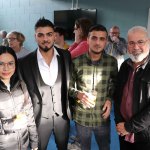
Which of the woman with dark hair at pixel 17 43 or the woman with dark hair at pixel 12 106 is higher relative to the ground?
the woman with dark hair at pixel 17 43

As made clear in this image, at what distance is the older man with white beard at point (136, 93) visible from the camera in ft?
5.93

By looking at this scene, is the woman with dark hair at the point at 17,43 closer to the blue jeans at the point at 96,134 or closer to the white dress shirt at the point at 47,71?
the white dress shirt at the point at 47,71

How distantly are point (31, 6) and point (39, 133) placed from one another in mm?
5988

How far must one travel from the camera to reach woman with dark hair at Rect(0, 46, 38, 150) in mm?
1809

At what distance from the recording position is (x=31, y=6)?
7.44 metres

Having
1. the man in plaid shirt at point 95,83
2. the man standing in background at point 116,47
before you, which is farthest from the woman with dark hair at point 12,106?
the man standing in background at point 116,47

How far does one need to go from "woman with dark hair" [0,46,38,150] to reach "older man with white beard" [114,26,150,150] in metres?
0.78

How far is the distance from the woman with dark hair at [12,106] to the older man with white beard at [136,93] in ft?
2.56

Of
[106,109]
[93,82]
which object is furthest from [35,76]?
[106,109]

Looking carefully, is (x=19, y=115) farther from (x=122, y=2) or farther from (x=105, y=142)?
(x=122, y=2)

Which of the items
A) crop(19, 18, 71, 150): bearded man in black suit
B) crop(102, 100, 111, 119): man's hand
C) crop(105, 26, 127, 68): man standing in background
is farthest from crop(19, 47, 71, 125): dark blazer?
crop(105, 26, 127, 68): man standing in background

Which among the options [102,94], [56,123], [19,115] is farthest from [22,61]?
[102,94]

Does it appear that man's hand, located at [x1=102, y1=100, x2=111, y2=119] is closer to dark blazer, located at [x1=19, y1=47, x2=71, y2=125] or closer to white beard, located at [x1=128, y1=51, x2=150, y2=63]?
dark blazer, located at [x1=19, y1=47, x2=71, y2=125]

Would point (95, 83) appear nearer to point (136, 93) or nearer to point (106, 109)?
point (106, 109)
